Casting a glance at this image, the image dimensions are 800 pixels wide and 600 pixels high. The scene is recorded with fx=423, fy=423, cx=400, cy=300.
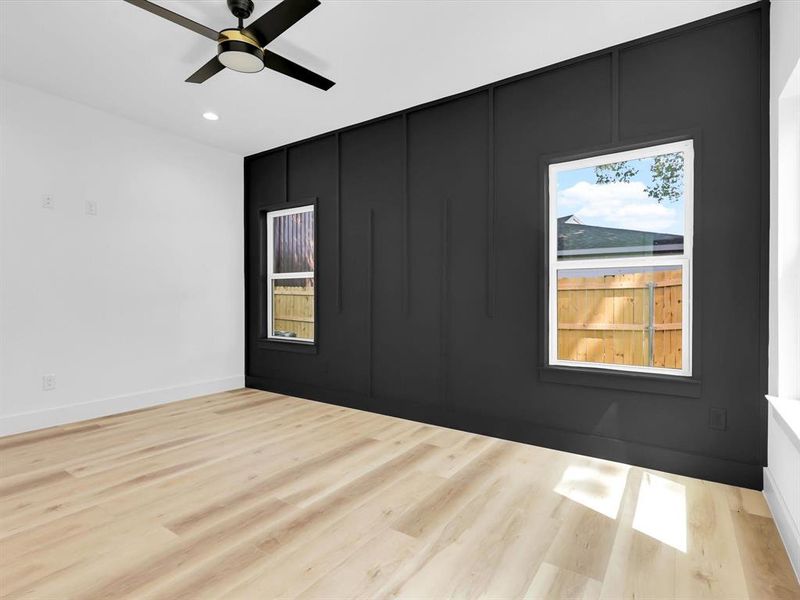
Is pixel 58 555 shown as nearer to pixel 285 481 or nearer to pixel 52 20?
pixel 285 481

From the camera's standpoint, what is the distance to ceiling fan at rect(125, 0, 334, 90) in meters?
2.11

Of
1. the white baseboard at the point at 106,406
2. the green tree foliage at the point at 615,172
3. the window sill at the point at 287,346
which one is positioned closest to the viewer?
the green tree foliage at the point at 615,172

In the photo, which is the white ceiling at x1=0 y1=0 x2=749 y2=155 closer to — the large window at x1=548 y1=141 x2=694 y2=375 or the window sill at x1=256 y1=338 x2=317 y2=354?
the large window at x1=548 y1=141 x2=694 y2=375

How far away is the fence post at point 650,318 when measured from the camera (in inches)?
112

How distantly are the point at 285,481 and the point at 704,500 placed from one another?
2.35 m

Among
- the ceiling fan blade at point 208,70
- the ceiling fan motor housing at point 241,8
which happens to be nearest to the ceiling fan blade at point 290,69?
the ceiling fan motor housing at point 241,8

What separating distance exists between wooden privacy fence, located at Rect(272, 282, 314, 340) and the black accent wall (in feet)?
0.89

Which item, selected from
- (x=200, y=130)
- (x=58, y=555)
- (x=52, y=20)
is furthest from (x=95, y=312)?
(x=58, y=555)

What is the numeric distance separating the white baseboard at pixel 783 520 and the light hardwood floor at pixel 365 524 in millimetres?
41

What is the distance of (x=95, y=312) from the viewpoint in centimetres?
391

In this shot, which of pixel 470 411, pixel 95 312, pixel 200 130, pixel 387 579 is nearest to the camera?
pixel 387 579

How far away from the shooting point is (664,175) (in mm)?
2820

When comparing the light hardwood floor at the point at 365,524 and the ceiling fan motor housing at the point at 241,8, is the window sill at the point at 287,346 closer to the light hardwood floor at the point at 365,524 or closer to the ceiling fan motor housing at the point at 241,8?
the light hardwood floor at the point at 365,524

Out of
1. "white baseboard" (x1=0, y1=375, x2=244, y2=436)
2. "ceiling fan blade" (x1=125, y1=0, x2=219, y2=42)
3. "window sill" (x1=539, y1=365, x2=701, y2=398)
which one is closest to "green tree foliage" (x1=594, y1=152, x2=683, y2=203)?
"window sill" (x1=539, y1=365, x2=701, y2=398)
